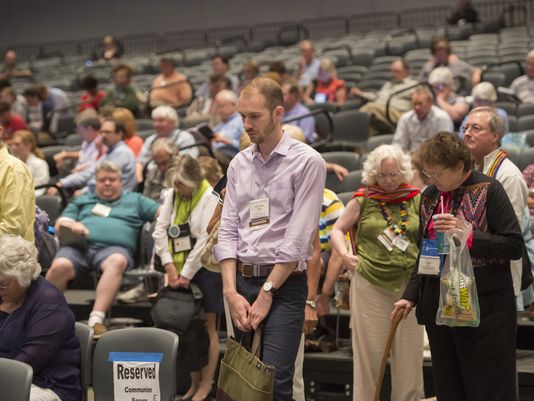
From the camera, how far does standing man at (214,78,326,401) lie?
3445 millimetres

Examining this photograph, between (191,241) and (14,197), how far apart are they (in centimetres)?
142

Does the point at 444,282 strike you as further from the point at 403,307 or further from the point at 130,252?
the point at 130,252

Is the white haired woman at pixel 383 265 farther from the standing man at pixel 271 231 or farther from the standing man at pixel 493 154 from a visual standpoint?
the standing man at pixel 271 231

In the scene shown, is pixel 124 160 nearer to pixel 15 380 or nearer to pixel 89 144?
pixel 89 144

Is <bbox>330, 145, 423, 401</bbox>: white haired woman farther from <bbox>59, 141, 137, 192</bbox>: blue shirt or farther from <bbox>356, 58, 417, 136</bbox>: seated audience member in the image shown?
<bbox>356, 58, 417, 136</bbox>: seated audience member

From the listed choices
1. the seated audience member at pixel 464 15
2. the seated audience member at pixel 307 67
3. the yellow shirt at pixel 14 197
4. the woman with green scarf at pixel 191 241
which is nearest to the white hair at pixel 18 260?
the yellow shirt at pixel 14 197

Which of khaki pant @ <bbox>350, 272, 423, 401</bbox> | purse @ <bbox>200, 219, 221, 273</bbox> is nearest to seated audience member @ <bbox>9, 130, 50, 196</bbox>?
purse @ <bbox>200, 219, 221, 273</bbox>

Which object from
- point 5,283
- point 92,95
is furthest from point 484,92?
point 92,95

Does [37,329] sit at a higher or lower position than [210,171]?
lower

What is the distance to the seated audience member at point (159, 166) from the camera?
6992 mm

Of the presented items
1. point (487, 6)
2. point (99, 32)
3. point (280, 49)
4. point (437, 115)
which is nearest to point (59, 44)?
point (99, 32)

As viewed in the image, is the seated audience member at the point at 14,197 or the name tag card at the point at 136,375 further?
the seated audience member at the point at 14,197

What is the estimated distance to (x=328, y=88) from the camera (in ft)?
Result: 34.9

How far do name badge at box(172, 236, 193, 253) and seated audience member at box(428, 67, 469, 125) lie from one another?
11.0 feet
